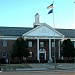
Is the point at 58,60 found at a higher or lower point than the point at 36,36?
lower

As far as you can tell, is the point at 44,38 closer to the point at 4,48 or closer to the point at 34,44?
the point at 34,44

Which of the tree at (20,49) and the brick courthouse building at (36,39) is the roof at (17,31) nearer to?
the brick courthouse building at (36,39)

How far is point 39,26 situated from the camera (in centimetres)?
6938

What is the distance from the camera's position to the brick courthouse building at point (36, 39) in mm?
69438

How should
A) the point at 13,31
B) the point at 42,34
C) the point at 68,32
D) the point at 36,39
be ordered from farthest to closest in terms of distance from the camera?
the point at 68,32 < the point at 13,31 < the point at 36,39 < the point at 42,34

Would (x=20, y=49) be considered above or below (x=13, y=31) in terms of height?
below

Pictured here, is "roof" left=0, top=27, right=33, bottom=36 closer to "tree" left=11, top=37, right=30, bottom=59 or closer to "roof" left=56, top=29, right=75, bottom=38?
"tree" left=11, top=37, right=30, bottom=59

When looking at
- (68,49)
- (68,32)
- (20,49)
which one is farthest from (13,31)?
(68,49)

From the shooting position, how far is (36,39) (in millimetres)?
70000

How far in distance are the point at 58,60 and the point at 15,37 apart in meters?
13.2

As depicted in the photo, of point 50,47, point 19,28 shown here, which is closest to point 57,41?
point 50,47

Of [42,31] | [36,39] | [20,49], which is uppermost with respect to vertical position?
[42,31]

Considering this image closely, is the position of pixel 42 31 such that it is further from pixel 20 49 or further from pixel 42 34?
pixel 20 49

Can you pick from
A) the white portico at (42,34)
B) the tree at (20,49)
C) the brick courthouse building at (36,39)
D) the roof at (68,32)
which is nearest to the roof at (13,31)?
the brick courthouse building at (36,39)
